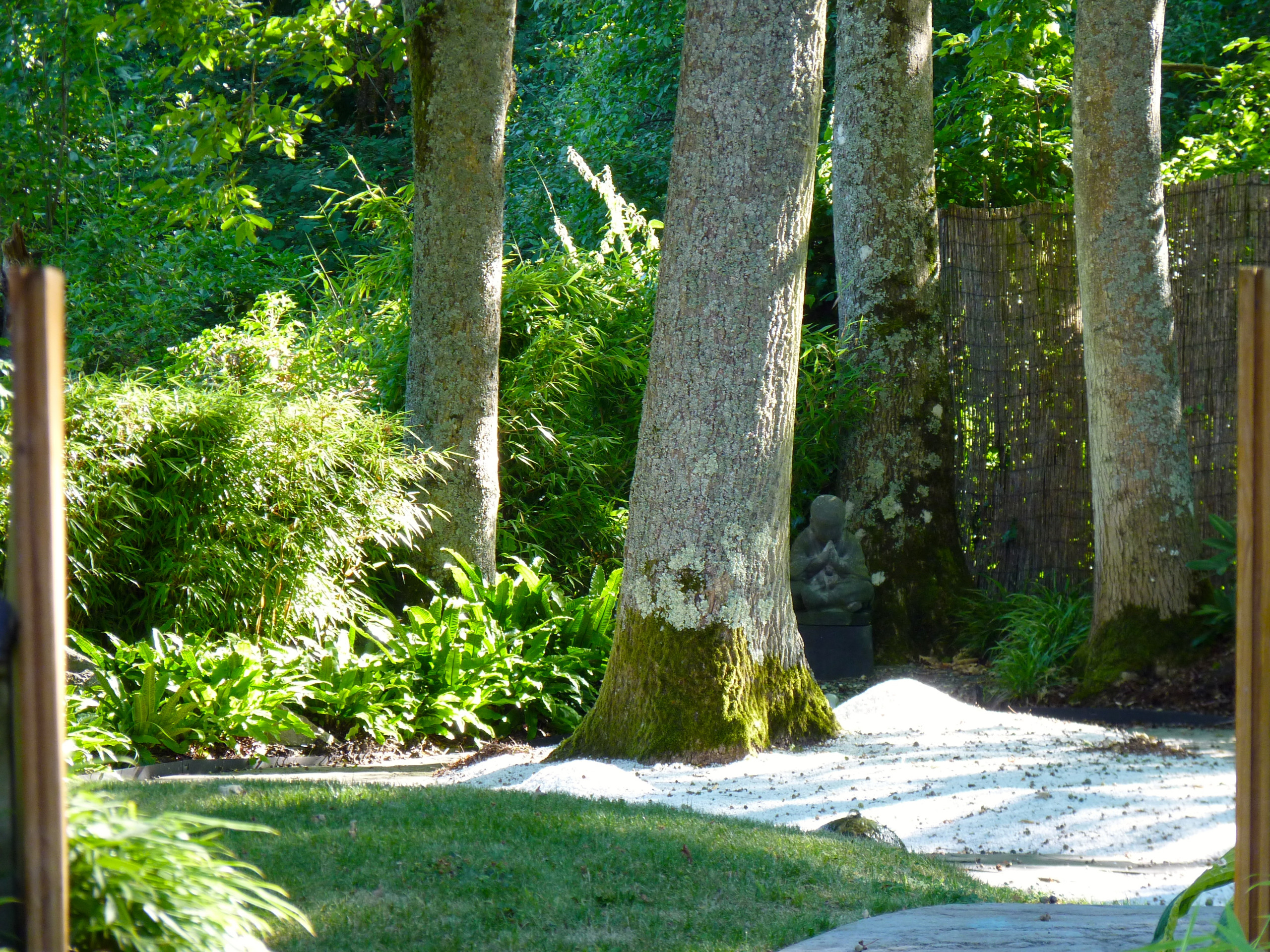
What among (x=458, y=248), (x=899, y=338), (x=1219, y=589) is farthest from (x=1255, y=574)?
(x=899, y=338)

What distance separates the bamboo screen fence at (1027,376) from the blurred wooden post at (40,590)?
7557mm

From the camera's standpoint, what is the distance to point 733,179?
5348 millimetres

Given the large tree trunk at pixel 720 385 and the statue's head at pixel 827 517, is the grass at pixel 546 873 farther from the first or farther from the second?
the statue's head at pixel 827 517

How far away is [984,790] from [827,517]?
10.5ft

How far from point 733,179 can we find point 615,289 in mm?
3738

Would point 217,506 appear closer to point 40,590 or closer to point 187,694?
point 187,694

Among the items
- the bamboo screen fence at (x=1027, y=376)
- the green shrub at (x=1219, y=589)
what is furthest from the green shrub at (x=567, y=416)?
the green shrub at (x=1219, y=589)

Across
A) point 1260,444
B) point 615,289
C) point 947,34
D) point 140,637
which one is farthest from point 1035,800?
point 947,34

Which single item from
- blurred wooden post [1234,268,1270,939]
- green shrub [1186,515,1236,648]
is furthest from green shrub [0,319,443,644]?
blurred wooden post [1234,268,1270,939]

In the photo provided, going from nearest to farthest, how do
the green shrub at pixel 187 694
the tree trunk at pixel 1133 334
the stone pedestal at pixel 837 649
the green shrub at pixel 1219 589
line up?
the green shrub at pixel 187 694, the green shrub at pixel 1219 589, the tree trunk at pixel 1133 334, the stone pedestal at pixel 837 649

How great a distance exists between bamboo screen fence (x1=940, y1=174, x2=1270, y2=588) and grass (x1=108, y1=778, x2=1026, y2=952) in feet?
16.5

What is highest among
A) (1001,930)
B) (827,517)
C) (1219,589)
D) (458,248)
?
(458,248)

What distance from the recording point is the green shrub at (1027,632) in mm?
7152

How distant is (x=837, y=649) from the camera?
789 cm
